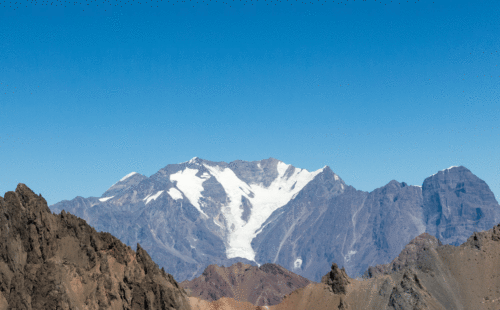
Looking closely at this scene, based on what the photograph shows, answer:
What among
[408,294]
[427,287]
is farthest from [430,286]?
[408,294]

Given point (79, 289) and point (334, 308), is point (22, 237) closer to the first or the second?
point (79, 289)

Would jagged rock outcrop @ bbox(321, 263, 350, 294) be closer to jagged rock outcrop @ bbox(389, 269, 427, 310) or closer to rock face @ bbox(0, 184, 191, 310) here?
jagged rock outcrop @ bbox(389, 269, 427, 310)

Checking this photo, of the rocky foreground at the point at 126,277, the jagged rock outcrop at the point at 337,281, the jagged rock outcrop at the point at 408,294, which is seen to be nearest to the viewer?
the rocky foreground at the point at 126,277

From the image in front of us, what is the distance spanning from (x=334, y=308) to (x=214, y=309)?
28.2 meters

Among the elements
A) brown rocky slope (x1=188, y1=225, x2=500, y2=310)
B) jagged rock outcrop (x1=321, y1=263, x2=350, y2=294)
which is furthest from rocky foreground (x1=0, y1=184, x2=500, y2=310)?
brown rocky slope (x1=188, y1=225, x2=500, y2=310)

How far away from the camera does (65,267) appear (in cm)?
9356

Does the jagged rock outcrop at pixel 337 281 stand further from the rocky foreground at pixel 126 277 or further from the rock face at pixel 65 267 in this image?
the rock face at pixel 65 267

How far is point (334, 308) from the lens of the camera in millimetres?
139250

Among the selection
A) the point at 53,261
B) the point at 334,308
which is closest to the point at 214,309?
the point at 334,308

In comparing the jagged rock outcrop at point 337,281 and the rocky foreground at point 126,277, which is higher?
the jagged rock outcrop at point 337,281

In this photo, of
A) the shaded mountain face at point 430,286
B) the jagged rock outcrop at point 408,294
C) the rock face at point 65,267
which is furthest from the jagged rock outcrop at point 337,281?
the rock face at point 65,267

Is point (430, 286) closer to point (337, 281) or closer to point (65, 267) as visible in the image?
point (337, 281)

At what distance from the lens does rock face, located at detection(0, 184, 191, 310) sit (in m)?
86.7

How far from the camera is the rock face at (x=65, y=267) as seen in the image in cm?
8674
